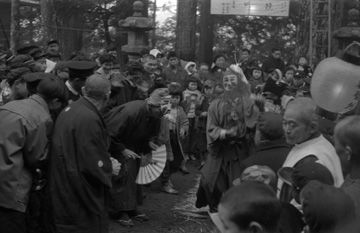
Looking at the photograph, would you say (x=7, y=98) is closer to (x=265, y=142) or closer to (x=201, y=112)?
(x=265, y=142)

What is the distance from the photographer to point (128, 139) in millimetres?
6285

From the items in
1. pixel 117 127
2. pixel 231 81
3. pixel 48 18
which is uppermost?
pixel 48 18

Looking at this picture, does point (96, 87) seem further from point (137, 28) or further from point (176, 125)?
point (137, 28)

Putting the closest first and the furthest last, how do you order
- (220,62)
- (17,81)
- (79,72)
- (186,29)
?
(17,81) → (79,72) → (220,62) → (186,29)

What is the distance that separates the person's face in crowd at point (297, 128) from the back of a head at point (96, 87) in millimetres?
1604

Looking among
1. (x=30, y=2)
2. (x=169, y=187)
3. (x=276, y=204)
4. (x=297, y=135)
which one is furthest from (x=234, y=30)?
(x=276, y=204)

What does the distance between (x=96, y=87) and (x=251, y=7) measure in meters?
12.9

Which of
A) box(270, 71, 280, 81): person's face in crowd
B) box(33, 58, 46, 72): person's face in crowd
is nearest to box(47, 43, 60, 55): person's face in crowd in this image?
box(33, 58, 46, 72): person's face in crowd

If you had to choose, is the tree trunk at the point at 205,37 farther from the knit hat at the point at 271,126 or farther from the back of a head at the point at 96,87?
the back of a head at the point at 96,87

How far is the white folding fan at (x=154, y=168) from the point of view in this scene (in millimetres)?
6762

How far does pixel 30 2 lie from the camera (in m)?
19.8

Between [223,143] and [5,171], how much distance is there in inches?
125

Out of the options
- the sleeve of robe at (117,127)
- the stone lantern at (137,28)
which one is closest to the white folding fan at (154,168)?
the sleeve of robe at (117,127)

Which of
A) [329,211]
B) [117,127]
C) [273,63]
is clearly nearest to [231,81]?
[117,127]
